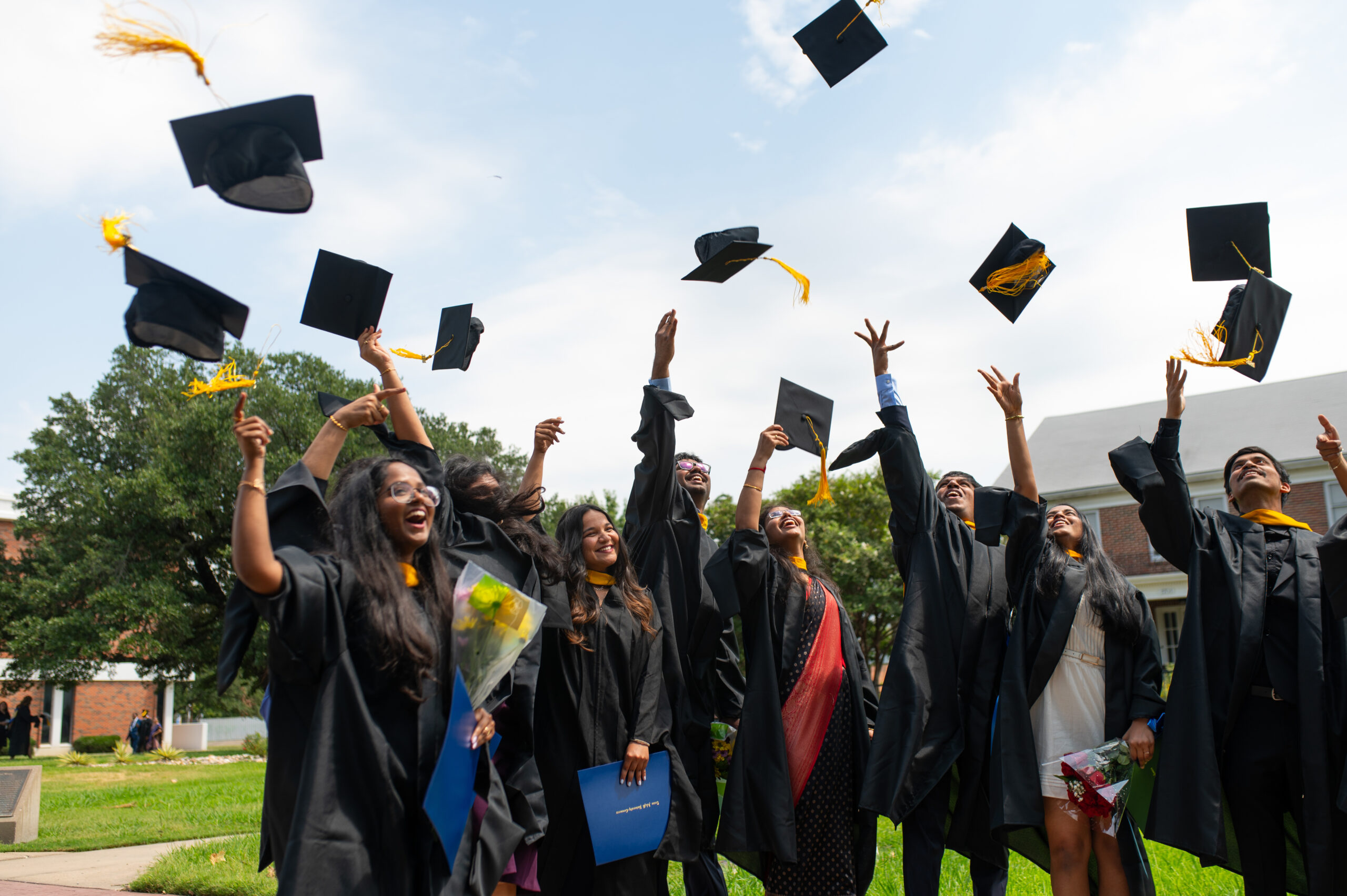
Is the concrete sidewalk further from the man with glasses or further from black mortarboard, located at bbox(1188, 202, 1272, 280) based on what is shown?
black mortarboard, located at bbox(1188, 202, 1272, 280)

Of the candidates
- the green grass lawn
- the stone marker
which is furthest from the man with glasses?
the stone marker

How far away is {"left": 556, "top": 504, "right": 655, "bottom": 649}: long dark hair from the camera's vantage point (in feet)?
13.0

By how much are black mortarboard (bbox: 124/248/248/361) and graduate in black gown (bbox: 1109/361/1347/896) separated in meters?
3.32

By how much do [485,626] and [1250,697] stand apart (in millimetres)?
2833

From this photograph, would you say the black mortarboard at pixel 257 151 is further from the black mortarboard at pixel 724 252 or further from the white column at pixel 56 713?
the white column at pixel 56 713

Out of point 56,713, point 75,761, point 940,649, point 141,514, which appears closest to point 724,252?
point 940,649

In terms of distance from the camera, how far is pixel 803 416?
4973mm

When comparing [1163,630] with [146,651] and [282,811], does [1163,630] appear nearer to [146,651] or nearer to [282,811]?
[146,651]

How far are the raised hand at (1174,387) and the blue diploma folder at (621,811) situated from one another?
2440 millimetres

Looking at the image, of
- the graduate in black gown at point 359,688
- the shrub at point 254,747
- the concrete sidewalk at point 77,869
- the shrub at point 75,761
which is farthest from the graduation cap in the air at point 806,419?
the shrub at point 254,747

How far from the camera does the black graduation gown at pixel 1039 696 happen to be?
12.4 feet

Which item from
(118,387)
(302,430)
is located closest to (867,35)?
(302,430)

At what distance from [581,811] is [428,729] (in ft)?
4.04

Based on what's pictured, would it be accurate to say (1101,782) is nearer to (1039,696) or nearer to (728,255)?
(1039,696)
